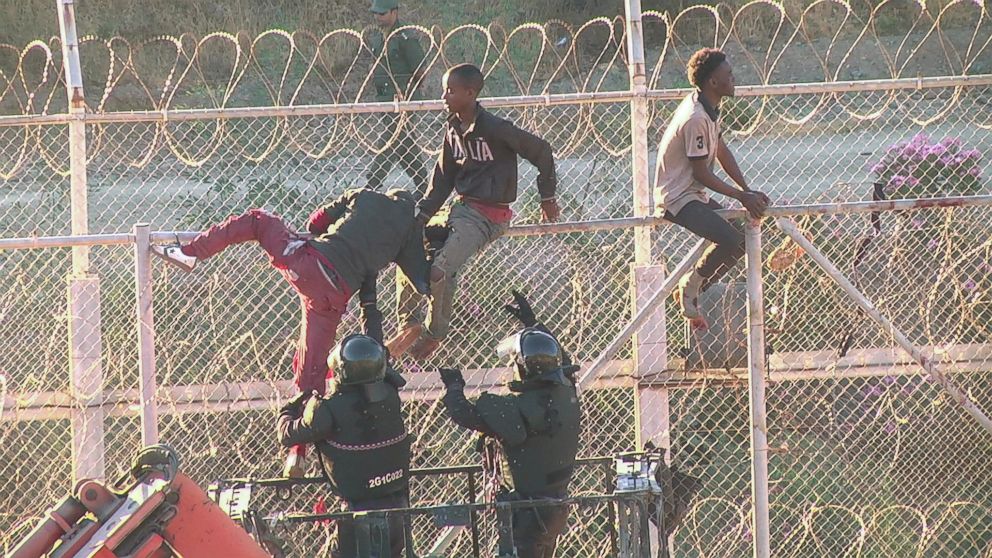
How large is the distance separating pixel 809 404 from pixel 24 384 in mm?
4743

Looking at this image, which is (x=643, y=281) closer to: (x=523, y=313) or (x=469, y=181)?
(x=469, y=181)

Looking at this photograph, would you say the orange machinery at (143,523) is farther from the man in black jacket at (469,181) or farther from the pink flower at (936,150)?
the pink flower at (936,150)

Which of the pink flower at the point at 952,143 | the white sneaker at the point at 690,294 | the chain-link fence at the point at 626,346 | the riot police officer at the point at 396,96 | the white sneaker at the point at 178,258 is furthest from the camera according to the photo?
the pink flower at the point at 952,143

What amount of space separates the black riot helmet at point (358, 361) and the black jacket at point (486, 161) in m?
1.32

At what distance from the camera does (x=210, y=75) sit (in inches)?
658

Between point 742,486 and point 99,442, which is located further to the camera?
point 742,486

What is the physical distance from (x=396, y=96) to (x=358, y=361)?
235 centimetres

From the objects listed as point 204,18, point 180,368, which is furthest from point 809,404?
point 204,18

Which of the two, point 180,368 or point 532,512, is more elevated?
point 180,368

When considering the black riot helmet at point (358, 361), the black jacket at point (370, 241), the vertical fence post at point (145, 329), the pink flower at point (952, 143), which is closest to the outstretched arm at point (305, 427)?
the black riot helmet at point (358, 361)

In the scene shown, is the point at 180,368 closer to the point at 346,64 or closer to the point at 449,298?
the point at 449,298

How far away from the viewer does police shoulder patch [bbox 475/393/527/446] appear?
570 cm

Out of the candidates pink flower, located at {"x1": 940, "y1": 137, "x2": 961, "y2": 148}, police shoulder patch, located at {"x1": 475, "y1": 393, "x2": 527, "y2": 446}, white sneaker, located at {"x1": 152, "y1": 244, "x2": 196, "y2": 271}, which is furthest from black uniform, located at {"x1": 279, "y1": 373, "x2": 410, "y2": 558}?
pink flower, located at {"x1": 940, "y1": 137, "x2": 961, "y2": 148}

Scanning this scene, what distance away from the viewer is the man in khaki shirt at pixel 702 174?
671cm
